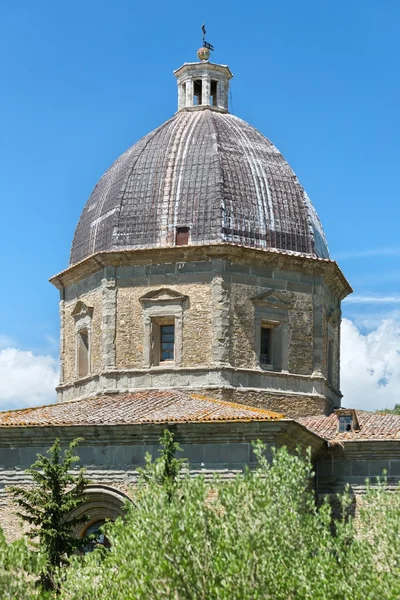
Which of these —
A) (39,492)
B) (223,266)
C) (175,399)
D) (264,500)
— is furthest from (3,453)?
(264,500)

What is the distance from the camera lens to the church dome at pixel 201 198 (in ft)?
91.0

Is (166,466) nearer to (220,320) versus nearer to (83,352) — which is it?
(220,320)

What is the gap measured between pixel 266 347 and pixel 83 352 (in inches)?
182

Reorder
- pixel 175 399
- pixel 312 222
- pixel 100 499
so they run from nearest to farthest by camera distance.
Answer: pixel 100 499, pixel 175 399, pixel 312 222

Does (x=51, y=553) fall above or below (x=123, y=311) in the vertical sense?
below

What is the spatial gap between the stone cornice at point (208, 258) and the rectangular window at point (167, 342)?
1.59m

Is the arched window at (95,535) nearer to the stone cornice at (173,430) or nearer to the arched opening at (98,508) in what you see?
the arched opening at (98,508)

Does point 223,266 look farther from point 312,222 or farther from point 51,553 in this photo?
point 51,553

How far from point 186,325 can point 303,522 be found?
1107 cm

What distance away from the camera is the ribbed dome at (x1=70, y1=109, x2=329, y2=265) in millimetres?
27750

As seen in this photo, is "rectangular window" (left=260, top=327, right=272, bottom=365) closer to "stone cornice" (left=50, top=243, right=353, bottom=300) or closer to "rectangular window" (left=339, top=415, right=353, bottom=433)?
"stone cornice" (left=50, top=243, right=353, bottom=300)

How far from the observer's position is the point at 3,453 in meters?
24.1

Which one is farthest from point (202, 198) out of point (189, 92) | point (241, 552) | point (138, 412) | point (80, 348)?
point (241, 552)

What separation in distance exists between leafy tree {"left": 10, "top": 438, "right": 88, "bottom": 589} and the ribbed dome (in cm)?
689
